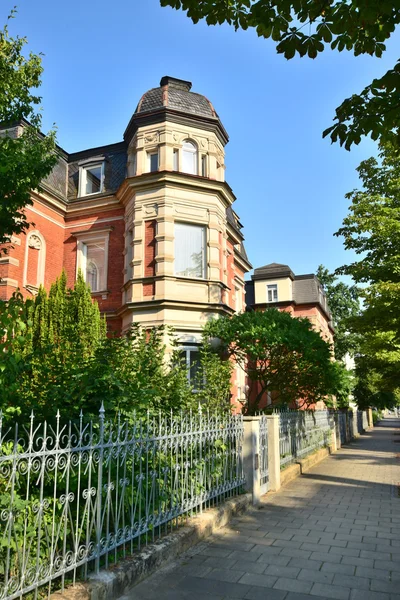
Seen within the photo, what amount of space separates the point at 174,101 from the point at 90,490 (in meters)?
15.4

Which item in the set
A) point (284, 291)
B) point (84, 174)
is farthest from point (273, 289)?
point (84, 174)

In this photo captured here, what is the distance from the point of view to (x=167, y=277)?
595 inches

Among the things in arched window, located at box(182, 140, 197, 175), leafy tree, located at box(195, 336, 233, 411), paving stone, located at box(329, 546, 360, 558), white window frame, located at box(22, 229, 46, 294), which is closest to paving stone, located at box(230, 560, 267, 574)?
paving stone, located at box(329, 546, 360, 558)

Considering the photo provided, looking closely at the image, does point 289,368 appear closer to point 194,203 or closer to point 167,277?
point 167,277

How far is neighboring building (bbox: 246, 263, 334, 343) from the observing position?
3225cm

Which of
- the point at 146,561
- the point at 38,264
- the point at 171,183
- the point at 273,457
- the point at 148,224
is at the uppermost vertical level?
the point at 171,183

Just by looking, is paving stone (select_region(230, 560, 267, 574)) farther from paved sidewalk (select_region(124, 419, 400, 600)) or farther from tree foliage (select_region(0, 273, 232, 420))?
tree foliage (select_region(0, 273, 232, 420))

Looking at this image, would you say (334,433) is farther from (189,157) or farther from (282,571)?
(282,571)

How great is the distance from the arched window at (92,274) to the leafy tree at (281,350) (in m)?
5.65

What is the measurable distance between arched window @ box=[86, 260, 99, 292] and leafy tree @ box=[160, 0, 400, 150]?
14.0 m

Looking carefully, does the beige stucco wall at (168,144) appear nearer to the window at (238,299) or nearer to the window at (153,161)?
the window at (153,161)

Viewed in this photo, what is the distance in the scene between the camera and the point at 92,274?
18.2m

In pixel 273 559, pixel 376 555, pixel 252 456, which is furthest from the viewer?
pixel 252 456

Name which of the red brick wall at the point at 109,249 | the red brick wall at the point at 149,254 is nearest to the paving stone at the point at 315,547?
the red brick wall at the point at 149,254
